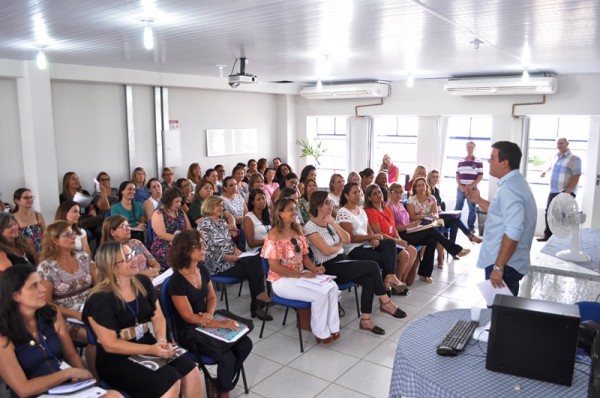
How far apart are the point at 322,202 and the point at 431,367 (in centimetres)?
258

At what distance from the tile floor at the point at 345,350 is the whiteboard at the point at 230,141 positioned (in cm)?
427

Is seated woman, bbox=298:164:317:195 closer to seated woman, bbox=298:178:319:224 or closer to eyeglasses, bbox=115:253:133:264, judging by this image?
seated woman, bbox=298:178:319:224

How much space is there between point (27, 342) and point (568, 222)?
381 centimetres

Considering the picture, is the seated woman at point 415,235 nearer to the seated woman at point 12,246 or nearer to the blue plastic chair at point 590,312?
the blue plastic chair at point 590,312

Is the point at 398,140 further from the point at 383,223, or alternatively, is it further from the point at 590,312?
the point at 590,312

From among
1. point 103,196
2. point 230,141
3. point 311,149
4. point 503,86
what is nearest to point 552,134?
point 503,86

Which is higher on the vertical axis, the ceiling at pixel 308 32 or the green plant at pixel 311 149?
the ceiling at pixel 308 32

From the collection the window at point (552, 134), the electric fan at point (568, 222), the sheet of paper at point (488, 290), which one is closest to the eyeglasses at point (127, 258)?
the sheet of paper at point (488, 290)

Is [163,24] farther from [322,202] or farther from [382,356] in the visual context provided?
[382,356]

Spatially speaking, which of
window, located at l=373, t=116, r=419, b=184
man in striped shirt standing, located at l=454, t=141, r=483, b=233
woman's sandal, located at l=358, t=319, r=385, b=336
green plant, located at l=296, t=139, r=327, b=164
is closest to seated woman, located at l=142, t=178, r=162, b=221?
woman's sandal, located at l=358, t=319, r=385, b=336

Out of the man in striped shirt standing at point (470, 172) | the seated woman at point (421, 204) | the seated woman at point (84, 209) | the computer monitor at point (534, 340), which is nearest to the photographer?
the computer monitor at point (534, 340)

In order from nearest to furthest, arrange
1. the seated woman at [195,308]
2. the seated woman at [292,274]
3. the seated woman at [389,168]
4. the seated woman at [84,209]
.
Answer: the seated woman at [195,308] < the seated woman at [292,274] < the seated woman at [84,209] < the seated woman at [389,168]

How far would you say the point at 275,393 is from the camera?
3482 millimetres

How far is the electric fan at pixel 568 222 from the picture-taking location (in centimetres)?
388
